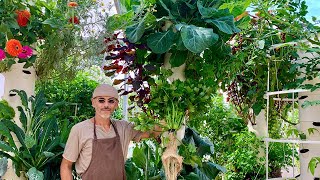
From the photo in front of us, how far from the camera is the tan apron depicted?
1.96 m

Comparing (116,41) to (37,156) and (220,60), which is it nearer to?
(220,60)

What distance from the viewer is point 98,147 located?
1.99 metres

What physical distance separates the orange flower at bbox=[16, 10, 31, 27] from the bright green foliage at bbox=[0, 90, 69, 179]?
0.45 m

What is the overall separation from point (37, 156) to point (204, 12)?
1390 mm

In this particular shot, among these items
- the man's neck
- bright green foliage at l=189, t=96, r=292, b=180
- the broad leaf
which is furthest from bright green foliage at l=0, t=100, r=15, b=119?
bright green foliage at l=189, t=96, r=292, b=180

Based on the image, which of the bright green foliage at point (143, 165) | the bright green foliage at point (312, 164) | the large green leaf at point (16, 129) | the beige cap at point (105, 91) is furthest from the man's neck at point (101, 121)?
the bright green foliage at point (312, 164)

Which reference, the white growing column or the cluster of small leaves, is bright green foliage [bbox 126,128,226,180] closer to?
the cluster of small leaves

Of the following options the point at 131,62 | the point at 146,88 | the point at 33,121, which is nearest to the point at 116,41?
the point at 131,62

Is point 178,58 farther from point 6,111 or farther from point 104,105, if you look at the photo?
point 6,111

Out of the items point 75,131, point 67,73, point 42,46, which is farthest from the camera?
point 67,73

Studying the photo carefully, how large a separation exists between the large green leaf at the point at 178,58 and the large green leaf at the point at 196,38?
0.22m

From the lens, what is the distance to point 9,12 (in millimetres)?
1947

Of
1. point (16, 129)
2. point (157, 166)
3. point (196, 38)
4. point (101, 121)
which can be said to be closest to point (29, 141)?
point (16, 129)

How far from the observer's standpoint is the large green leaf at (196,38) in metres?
1.70
